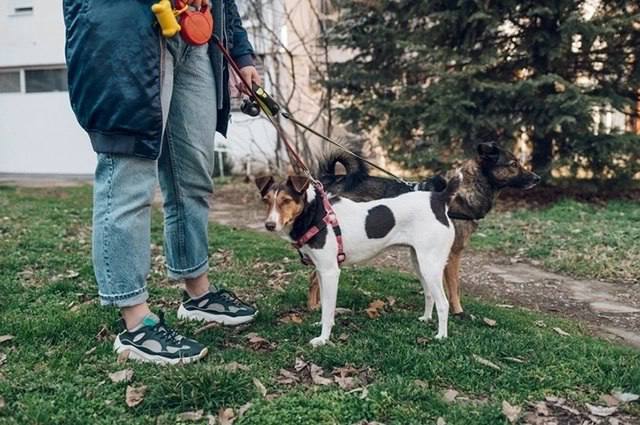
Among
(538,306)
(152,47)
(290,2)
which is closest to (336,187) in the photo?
(538,306)

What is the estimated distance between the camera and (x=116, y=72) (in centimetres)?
267

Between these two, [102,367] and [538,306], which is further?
[538,306]

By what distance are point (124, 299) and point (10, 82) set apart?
14696mm

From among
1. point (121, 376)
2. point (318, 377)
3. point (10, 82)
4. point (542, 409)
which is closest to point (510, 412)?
point (542, 409)

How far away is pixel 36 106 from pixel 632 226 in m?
13.1

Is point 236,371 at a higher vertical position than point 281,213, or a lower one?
lower

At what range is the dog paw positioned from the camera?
3264 mm

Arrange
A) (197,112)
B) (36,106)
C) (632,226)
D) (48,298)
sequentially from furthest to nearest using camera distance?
(36,106), (632,226), (48,298), (197,112)

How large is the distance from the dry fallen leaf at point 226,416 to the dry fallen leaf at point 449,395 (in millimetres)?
846

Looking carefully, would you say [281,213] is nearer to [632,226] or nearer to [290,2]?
[632,226]

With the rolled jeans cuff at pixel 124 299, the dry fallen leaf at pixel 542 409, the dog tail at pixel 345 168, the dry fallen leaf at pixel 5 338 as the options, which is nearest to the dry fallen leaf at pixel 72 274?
the dry fallen leaf at pixel 5 338

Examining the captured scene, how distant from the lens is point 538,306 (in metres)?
4.64

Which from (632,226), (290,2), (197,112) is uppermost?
(290,2)

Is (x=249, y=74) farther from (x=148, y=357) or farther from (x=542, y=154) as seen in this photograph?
(x=542, y=154)
